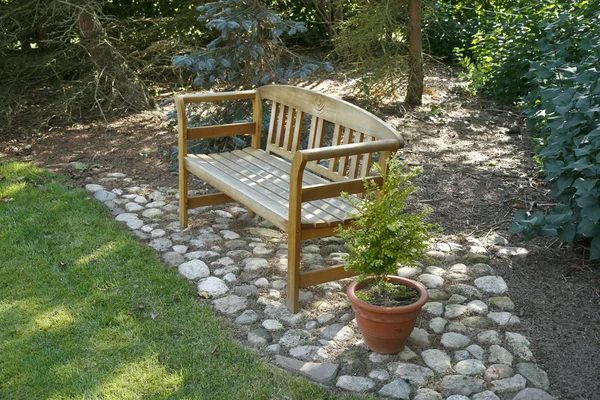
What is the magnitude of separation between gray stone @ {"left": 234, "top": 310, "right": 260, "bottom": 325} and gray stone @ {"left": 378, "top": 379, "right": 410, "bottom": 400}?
0.94 metres

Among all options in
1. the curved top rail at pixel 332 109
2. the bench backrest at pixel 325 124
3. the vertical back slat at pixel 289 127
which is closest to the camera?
the curved top rail at pixel 332 109

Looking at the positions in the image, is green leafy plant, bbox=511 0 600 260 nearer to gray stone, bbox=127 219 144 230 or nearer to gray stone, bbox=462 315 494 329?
gray stone, bbox=462 315 494 329

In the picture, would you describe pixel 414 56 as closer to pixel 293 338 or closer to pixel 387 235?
pixel 387 235

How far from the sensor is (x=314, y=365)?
11.0ft

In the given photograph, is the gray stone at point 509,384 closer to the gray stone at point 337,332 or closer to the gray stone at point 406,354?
the gray stone at point 406,354

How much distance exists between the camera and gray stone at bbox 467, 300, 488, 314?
3.86 meters

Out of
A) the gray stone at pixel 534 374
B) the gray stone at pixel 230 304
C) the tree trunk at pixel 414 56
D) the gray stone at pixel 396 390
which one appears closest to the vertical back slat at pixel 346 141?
the gray stone at pixel 230 304

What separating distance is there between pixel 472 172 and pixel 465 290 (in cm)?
224

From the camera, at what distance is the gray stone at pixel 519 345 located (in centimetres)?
342

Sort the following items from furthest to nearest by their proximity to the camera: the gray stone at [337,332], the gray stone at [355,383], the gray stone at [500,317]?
the gray stone at [500,317] < the gray stone at [337,332] < the gray stone at [355,383]

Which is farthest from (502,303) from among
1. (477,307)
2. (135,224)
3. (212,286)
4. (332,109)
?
(135,224)

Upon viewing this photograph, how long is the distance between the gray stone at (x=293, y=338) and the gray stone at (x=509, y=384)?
101 cm

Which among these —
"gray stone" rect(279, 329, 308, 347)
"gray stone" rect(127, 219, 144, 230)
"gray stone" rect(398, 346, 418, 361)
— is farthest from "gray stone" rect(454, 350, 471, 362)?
"gray stone" rect(127, 219, 144, 230)

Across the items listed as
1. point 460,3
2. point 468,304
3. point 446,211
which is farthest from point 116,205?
point 460,3
